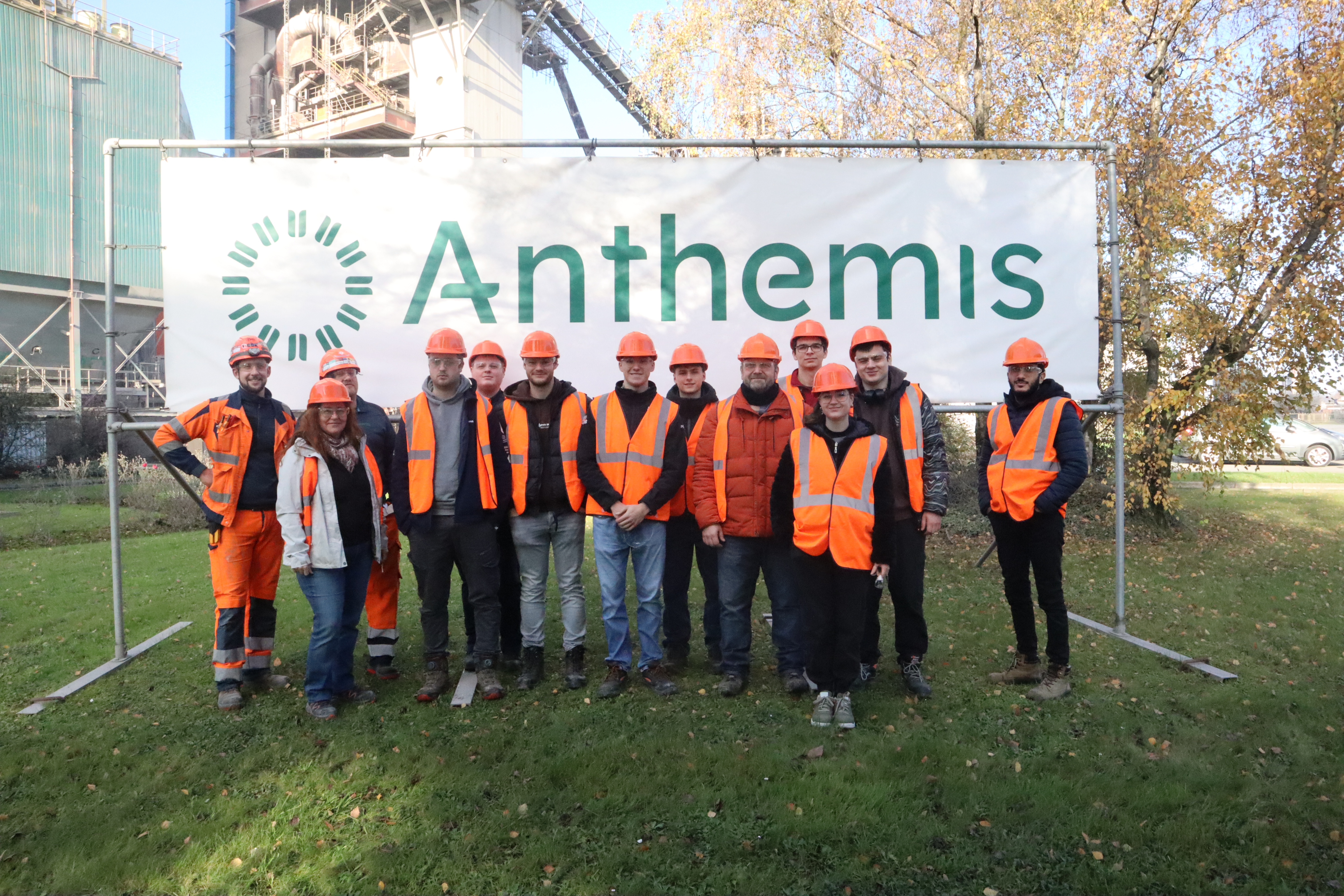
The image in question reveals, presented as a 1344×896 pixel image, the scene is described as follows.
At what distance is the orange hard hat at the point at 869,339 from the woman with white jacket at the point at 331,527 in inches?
122

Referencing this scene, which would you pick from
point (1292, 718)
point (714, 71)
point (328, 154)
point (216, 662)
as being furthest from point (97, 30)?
point (1292, 718)

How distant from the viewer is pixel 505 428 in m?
5.09

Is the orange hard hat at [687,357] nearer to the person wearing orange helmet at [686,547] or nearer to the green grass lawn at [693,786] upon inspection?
the person wearing orange helmet at [686,547]

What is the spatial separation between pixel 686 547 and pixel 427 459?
1.76m

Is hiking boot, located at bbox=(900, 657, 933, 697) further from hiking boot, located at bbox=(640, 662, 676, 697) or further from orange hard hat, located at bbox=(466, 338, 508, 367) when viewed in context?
orange hard hat, located at bbox=(466, 338, 508, 367)

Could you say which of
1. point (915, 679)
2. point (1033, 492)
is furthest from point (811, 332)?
point (915, 679)

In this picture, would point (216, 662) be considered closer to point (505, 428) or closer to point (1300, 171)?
point (505, 428)

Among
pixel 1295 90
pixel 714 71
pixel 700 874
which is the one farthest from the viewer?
pixel 714 71

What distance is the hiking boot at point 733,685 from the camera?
16.4 feet

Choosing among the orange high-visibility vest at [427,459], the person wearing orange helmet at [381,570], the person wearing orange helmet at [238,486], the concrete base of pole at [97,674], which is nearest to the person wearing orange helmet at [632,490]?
the orange high-visibility vest at [427,459]

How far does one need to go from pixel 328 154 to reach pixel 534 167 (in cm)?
165

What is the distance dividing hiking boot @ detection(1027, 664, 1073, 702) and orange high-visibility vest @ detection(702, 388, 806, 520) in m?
2.20

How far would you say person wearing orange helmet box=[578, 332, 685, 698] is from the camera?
499 cm

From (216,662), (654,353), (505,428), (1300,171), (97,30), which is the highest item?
(97,30)
